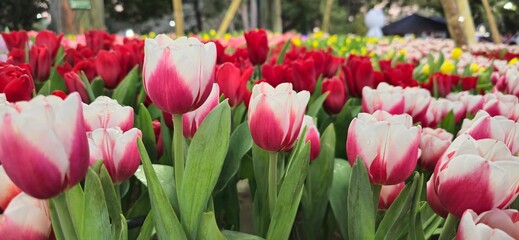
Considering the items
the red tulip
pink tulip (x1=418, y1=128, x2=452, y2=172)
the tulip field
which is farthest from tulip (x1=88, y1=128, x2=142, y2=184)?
the red tulip

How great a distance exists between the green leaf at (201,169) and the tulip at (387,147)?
0.56 ft

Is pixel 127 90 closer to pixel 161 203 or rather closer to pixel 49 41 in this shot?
pixel 49 41

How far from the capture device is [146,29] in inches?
1041

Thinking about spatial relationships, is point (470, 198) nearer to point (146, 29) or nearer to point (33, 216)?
point (33, 216)

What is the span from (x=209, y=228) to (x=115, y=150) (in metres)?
0.18

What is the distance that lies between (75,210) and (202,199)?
143 mm

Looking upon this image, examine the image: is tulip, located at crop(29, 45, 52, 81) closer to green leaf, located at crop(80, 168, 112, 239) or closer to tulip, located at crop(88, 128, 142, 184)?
tulip, located at crop(88, 128, 142, 184)

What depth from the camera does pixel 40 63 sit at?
1.42 meters

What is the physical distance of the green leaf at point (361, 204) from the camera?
66 cm

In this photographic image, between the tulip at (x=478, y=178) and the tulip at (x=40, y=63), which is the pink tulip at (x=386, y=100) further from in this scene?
the tulip at (x=40, y=63)

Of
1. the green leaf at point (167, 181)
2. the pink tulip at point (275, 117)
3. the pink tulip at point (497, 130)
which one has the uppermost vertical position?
the pink tulip at point (275, 117)

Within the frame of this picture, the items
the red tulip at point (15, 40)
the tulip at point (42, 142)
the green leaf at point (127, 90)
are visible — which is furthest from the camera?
the red tulip at point (15, 40)

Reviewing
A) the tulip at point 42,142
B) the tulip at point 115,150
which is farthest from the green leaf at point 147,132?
the tulip at point 42,142

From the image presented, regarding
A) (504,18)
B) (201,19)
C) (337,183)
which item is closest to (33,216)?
(337,183)
